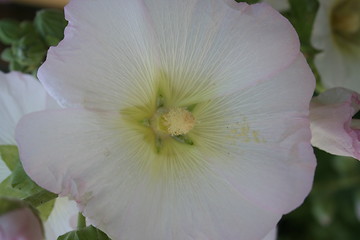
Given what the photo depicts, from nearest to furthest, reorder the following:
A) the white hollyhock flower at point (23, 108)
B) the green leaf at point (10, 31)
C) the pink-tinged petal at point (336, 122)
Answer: the pink-tinged petal at point (336, 122), the white hollyhock flower at point (23, 108), the green leaf at point (10, 31)

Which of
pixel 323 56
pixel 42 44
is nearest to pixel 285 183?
pixel 323 56

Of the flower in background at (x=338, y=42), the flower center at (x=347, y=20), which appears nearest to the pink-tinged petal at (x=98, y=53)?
the flower in background at (x=338, y=42)

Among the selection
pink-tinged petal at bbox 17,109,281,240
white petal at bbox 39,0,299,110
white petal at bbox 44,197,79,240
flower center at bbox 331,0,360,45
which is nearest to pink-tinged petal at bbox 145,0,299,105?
white petal at bbox 39,0,299,110

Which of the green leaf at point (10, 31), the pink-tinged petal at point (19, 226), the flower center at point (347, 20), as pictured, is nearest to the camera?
the pink-tinged petal at point (19, 226)

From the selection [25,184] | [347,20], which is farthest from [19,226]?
[347,20]

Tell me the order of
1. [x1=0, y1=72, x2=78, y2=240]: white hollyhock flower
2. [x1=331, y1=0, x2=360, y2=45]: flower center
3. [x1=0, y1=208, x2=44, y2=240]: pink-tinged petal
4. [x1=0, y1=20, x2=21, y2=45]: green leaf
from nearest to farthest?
[x1=0, y1=208, x2=44, y2=240]: pink-tinged petal, [x1=0, y1=72, x2=78, y2=240]: white hollyhock flower, [x1=0, y1=20, x2=21, y2=45]: green leaf, [x1=331, y1=0, x2=360, y2=45]: flower center

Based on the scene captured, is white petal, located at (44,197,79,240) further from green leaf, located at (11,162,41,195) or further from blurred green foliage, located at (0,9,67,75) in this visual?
blurred green foliage, located at (0,9,67,75)

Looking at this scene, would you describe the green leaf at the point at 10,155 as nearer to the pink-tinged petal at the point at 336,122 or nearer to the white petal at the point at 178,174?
the white petal at the point at 178,174

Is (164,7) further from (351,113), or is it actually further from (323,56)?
(323,56)
